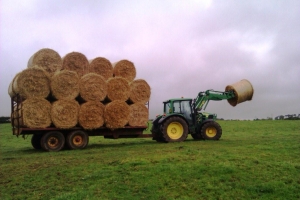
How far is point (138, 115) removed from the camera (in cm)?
1433

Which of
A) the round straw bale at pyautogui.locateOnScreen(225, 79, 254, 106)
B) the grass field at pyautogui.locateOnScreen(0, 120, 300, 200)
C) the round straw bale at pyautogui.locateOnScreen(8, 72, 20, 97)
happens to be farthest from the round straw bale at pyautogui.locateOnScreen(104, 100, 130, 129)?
the round straw bale at pyautogui.locateOnScreen(225, 79, 254, 106)

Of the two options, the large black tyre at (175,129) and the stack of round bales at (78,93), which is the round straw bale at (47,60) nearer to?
the stack of round bales at (78,93)

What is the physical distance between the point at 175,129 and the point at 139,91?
2.49 meters

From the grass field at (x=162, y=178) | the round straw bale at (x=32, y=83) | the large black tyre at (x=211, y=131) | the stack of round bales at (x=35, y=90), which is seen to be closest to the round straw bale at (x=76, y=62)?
the stack of round bales at (x=35, y=90)

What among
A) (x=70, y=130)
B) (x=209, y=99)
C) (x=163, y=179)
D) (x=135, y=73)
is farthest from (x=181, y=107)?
(x=163, y=179)

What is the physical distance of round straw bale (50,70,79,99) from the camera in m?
12.5

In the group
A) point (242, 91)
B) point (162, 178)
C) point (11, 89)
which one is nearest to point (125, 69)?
point (11, 89)

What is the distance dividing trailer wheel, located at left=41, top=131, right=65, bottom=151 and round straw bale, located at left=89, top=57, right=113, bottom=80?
2.93 metres

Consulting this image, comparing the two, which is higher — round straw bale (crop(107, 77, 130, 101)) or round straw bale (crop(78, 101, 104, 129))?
round straw bale (crop(107, 77, 130, 101))

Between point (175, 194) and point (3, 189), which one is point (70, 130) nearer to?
point (3, 189)

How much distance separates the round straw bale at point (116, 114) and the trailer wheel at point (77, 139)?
1037 mm

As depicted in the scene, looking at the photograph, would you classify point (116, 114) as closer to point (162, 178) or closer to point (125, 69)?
point (125, 69)

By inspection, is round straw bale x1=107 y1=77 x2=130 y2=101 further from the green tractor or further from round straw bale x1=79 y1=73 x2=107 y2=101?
the green tractor

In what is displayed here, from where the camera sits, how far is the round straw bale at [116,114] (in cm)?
1348
